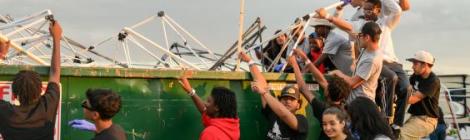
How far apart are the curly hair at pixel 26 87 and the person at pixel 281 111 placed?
6.27 ft

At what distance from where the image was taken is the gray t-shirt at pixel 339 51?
681cm

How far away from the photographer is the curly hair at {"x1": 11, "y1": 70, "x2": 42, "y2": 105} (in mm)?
4117

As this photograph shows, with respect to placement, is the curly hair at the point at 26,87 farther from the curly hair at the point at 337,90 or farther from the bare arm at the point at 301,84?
the bare arm at the point at 301,84

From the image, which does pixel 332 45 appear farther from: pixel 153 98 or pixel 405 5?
pixel 153 98

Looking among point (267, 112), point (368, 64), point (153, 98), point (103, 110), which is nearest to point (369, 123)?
point (368, 64)

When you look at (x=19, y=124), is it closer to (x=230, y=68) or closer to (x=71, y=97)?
(x=71, y=97)

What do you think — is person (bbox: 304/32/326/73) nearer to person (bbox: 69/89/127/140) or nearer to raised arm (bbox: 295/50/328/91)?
raised arm (bbox: 295/50/328/91)

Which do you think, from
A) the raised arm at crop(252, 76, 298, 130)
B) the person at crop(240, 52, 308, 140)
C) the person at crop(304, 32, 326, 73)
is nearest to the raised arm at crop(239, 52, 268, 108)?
the person at crop(240, 52, 308, 140)

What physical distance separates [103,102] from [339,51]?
356cm

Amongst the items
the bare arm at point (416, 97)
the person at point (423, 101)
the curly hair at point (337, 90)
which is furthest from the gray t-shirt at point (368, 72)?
the person at point (423, 101)

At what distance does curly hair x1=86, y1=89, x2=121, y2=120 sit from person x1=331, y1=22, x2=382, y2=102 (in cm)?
251

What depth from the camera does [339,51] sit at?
22.6 feet

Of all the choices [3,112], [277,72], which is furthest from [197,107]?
[3,112]

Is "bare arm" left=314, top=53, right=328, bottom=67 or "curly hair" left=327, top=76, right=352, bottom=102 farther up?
"bare arm" left=314, top=53, right=328, bottom=67
